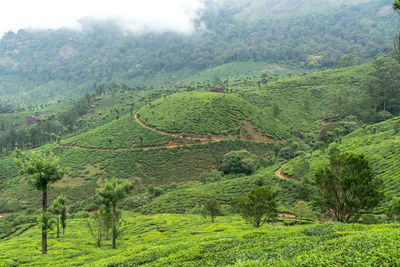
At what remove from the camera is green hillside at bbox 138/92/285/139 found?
280 ft

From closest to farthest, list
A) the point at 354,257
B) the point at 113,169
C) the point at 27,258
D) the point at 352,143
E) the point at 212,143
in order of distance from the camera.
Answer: the point at 354,257
the point at 27,258
the point at 352,143
the point at 113,169
the point at 212,143

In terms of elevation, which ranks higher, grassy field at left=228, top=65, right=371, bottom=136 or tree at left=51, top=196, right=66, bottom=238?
grassy field at left=228, top=65, right=371, bottom=136

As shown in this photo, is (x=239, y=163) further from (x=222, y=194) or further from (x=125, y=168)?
(x=125, y=168)

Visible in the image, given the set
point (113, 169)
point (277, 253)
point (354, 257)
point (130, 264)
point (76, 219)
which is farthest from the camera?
point (113, 169)

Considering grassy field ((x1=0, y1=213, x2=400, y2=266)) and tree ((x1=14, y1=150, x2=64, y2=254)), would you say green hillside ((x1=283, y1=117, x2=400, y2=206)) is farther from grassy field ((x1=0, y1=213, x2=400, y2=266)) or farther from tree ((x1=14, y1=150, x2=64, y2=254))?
tree ((x1=14, y1=150, x2=64, y2=254))

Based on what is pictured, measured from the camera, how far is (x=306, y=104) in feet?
340

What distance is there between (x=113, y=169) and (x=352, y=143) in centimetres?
7177

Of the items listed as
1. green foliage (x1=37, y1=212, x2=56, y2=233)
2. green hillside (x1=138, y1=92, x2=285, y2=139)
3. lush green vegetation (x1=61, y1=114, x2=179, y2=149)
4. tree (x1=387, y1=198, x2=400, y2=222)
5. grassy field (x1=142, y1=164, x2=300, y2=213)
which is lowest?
grassy field (x1=142, y1=164, x2=300, y2=213)

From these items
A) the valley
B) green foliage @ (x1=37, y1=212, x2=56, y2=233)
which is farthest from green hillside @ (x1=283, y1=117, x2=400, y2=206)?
green foliage @ (x1=37, y1=212, x2=56, y2=233)

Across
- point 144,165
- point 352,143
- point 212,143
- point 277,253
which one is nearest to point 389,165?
point 352,143

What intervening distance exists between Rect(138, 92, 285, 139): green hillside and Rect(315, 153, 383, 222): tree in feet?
200

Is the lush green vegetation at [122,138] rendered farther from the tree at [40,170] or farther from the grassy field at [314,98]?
the tree at [40,170]

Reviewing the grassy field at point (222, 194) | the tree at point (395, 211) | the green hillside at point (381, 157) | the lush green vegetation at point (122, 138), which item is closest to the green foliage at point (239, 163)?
the grassy field at point (222, 194)

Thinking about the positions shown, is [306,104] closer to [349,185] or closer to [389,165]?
[389,165]
